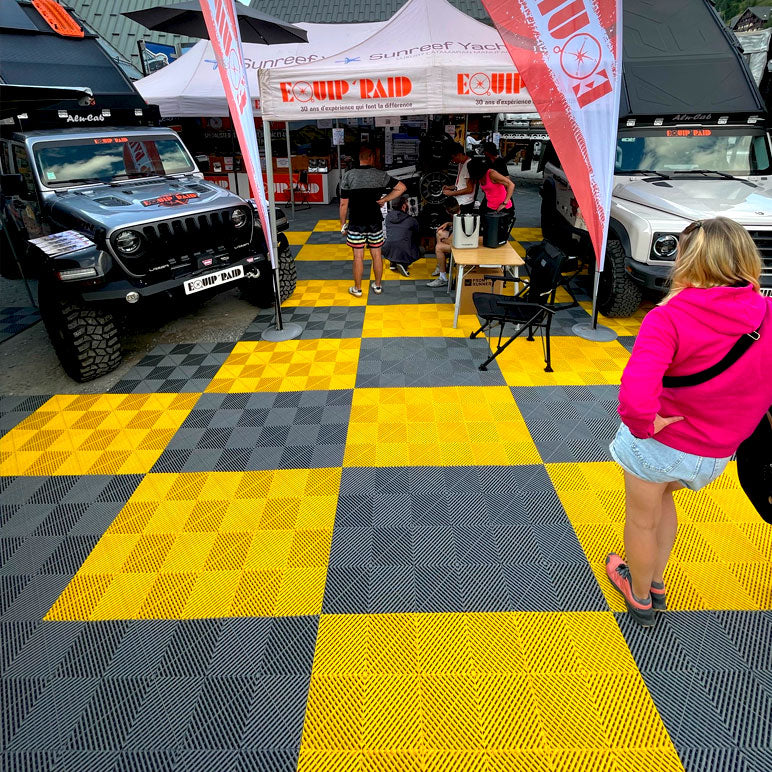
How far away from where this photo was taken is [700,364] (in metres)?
1.80

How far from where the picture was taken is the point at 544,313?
4664mm

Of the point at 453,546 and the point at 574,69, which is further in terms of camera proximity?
the point at 574,69

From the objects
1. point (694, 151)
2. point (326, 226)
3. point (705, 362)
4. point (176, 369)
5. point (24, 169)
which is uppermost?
point (24, 169)

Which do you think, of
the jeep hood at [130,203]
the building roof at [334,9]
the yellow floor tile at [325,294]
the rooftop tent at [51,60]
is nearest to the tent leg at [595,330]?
the yellow floor tile at [325,294]

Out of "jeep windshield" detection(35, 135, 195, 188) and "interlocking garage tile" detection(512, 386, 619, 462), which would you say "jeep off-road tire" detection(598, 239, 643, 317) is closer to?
"interlocking garage tile" detection(512, 386, 619, 462)

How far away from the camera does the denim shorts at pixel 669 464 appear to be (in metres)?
1.95

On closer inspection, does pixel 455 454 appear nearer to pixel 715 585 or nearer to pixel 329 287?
pixel 715 585

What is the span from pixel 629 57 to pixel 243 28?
6.32m

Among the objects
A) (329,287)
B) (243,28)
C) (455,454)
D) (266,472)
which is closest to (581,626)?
(455,454)

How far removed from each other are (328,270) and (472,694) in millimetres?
6601

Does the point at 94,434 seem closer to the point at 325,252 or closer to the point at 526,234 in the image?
the point at 325,252

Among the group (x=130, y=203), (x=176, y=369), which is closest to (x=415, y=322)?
(x=176, y=369)

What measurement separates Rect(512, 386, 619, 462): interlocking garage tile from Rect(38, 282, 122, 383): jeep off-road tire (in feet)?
12.3

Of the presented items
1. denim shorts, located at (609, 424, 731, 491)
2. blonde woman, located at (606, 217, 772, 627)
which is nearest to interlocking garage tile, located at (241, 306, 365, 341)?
denim shorts, located at (609, 424, 731, 491)
